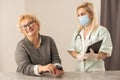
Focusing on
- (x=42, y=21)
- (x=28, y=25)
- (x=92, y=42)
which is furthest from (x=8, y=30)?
(x=92, y=42)

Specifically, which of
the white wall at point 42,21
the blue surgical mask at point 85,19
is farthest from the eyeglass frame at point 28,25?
the white wall at point 42,21

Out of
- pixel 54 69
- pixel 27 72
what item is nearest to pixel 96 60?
pixel 54 69

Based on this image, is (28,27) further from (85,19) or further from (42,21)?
(42,21)

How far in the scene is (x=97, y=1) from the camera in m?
3.21

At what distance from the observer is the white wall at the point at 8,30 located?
321cm

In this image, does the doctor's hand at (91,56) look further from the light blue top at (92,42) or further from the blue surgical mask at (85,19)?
the blue surgical mask at (85,19)

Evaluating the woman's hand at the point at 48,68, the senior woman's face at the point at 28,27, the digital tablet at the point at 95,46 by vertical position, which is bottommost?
the woman's hand at the point at 48,68

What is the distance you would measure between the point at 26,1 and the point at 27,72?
161cm

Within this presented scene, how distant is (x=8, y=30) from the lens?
3264 mm

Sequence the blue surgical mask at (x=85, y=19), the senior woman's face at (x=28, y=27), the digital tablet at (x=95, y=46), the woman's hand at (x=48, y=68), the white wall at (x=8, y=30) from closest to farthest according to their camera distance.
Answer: the woman's hand at (x=48, y=68), the senior woman's face at (x=28, y=27), the digital tablet at (x=95, y=46), the blue surgical mask at (x=85, y=19), the white wall at (x=8, y=30)

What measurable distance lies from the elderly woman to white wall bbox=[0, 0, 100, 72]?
135cm

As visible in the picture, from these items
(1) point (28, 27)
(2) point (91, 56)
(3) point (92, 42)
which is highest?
(1) point (28, 27)

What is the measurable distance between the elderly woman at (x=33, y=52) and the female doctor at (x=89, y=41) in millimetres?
286

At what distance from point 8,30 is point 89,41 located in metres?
1.58
